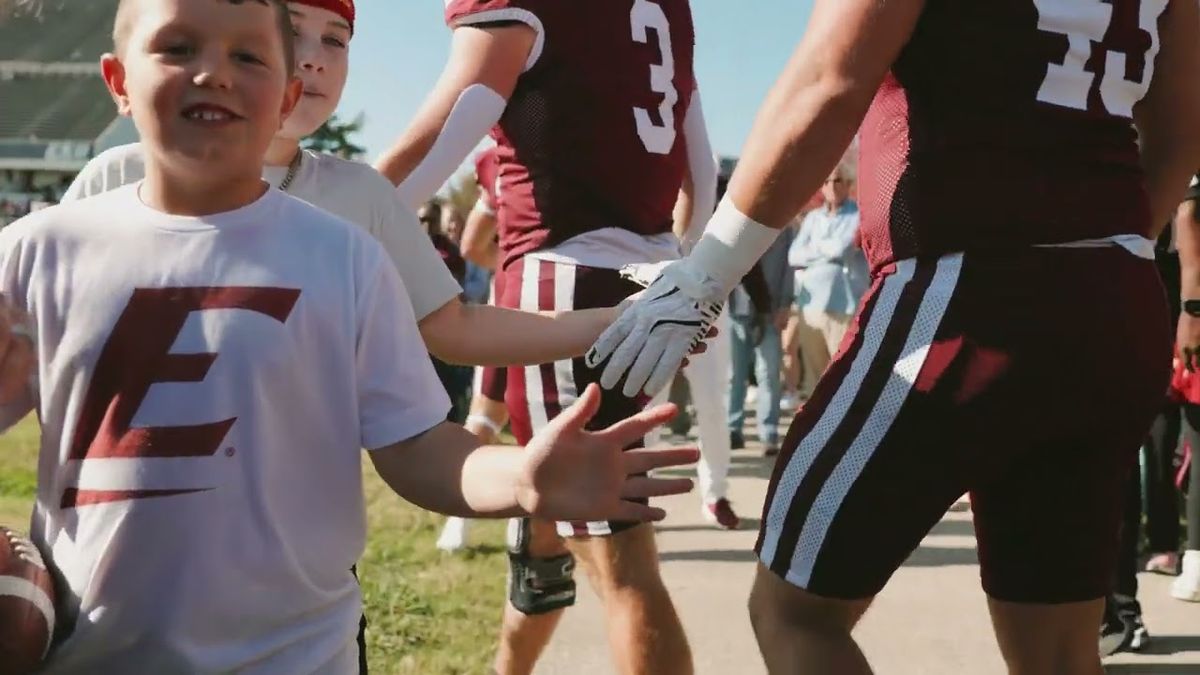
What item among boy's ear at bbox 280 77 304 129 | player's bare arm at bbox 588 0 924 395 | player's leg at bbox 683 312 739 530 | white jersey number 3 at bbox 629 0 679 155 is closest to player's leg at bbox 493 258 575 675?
white jersey number 3 at bbox 629 0 679 155

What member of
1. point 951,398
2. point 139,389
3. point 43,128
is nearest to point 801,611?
point 951,398

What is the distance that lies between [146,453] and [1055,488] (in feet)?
4.59

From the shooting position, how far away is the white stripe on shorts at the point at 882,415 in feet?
6.02

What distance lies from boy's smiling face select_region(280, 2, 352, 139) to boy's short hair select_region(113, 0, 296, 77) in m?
0.40

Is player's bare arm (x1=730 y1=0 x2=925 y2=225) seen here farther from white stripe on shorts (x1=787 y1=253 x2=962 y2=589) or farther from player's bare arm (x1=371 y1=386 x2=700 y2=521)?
Result: player's bare arm (x1=371 y1=386 x2=700 y2=521)

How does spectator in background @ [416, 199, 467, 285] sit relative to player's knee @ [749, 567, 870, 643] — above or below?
below

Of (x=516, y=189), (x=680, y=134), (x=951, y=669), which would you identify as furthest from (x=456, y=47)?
(x=951, y=669)

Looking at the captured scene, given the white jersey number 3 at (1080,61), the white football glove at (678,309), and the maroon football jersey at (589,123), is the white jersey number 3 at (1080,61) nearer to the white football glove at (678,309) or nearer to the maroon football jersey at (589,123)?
the white football glove at (678,309)

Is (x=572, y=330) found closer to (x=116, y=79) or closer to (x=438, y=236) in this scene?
(x=116, y=79)

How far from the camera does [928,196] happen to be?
1.89 m

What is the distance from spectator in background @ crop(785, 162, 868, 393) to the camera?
8.64m

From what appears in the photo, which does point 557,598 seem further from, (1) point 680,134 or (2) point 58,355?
(2) point 58,355

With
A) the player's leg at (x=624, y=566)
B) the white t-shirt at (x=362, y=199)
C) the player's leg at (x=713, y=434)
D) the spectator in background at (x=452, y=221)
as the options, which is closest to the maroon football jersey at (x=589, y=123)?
the player's leg at (x=624, y=566)

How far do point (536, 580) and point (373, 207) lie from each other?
1.28 meters
